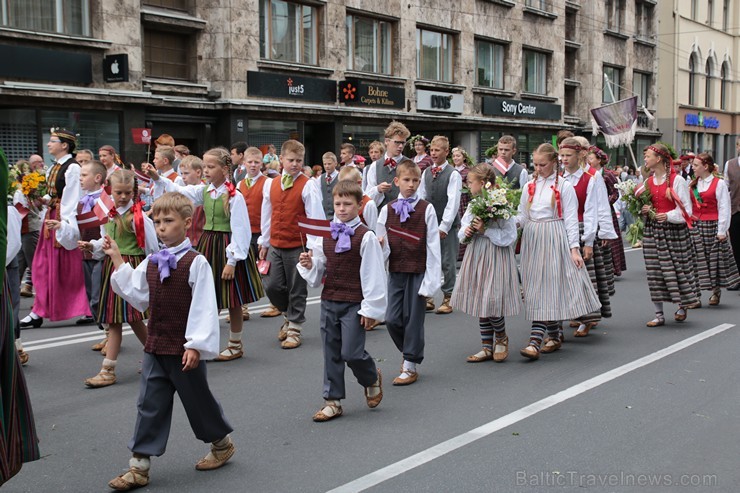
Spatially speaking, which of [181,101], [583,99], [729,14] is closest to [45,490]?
[181,101]

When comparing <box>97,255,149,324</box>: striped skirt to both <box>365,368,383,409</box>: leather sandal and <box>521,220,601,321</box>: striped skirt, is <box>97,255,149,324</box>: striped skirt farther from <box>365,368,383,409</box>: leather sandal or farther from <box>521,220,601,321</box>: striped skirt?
<box>521,220,601,321</box>: striped skirt

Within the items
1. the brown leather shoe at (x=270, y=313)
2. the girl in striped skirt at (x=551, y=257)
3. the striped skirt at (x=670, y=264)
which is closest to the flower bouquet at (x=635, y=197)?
the striped skirt at (x=670, y=264)

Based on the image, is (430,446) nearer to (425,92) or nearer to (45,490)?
(45,490)

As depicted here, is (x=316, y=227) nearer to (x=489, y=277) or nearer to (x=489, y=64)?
(x=489, y=277)

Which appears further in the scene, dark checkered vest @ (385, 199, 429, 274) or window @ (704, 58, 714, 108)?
window @ (704, 58, 714, 108)

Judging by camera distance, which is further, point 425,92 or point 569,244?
point 425,92

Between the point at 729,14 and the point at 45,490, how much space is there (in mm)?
53853

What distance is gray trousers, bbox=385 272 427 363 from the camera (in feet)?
23.9

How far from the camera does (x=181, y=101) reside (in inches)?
813

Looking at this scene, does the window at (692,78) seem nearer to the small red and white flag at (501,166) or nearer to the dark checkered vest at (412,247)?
the small red and white flag at (501,166)

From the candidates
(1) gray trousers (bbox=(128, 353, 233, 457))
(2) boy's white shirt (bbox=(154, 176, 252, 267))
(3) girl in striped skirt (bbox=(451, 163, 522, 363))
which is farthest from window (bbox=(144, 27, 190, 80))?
(1) gray trousers (bbox=(128, 353, 233, 457))

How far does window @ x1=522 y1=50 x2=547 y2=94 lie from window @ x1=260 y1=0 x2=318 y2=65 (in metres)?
13.0

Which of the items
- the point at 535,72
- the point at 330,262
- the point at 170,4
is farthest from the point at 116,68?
the point at 535,72

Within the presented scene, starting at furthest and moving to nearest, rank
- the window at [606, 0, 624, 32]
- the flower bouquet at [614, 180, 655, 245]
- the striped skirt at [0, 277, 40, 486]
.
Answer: the window at [606, 0, 624, 32] < the flower bouquet at [614, 180, 655, 245] < the striped skirt at [0, 277, 40, 486]
